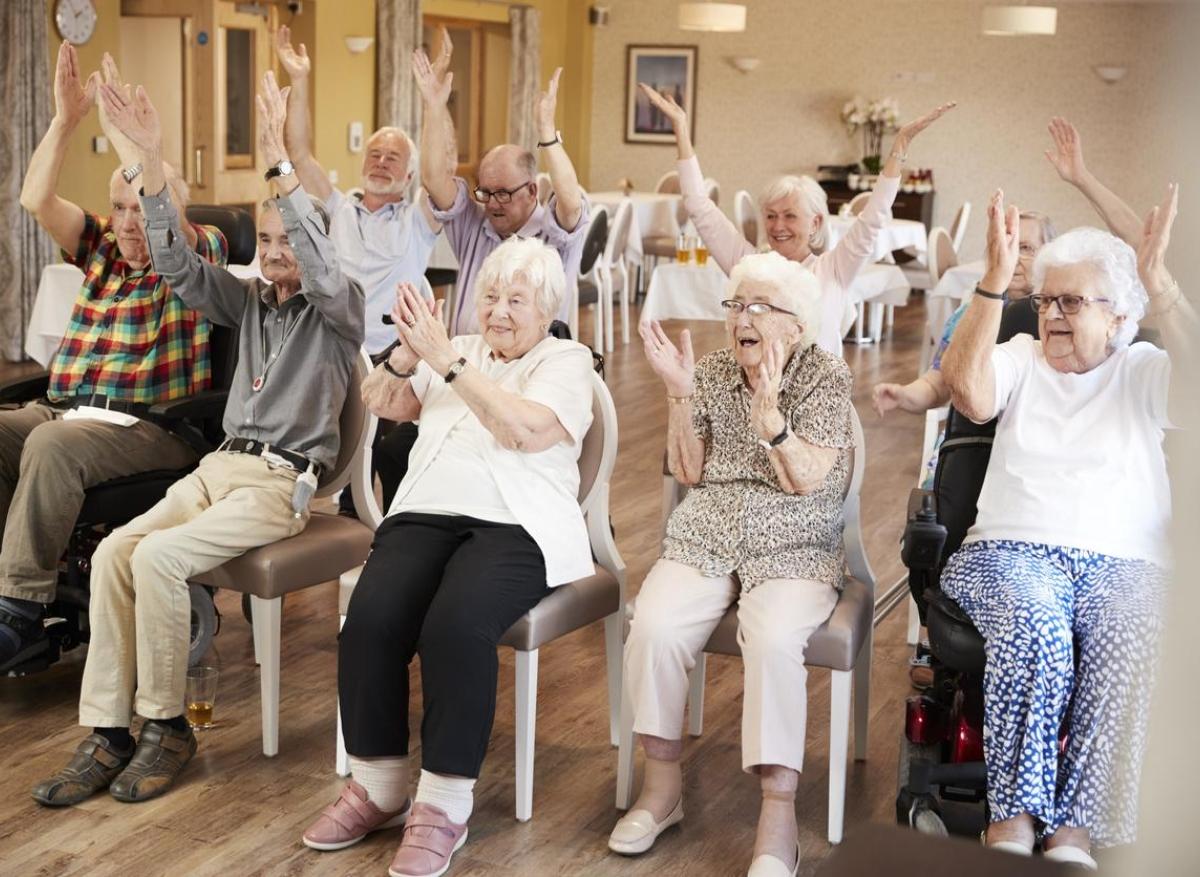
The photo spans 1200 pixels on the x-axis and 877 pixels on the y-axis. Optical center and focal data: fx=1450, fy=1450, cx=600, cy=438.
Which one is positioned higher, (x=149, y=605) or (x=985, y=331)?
(x=985, y=331)

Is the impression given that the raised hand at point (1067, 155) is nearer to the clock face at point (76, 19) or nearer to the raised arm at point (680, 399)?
the raised arm at point (680, 399)

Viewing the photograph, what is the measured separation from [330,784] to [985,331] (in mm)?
1646

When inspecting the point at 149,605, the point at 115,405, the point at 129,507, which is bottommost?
the point at 149,605

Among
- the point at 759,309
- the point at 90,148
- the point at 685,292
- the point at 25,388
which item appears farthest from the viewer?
the point at 90,148

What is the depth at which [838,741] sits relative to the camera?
2.81m

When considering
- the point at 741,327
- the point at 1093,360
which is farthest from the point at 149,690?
the point at 1093,360

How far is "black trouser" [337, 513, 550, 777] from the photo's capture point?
2.72 metres

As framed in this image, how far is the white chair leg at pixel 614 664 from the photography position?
3.23 metres

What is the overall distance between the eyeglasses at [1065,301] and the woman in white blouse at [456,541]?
0.93 m

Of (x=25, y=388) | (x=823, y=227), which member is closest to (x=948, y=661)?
(x=823, y=227)

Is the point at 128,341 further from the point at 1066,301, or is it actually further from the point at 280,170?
the point at 1066,301

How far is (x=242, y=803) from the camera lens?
9.78 feet

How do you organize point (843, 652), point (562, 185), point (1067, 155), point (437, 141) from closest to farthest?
point (843, 652)
point (1067, 155)
point (562, 185)
point (437, 141)

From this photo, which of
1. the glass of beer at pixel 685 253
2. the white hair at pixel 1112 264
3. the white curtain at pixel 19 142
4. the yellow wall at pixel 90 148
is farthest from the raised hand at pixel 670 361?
the yellow wall at pixel 90 148
